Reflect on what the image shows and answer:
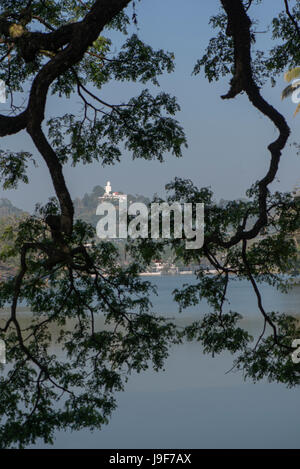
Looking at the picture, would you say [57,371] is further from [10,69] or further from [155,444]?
[155,444]

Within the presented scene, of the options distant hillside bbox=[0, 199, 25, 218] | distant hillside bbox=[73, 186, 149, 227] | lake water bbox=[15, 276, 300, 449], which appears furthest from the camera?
distant hillside bbox=[0, 199, 25, 218]

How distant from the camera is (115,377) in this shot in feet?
14.5

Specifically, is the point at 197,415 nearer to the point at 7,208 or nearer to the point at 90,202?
the point at 90,202

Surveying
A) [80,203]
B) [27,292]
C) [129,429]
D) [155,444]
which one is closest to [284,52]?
[27,292]

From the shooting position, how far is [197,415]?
8.95 meters

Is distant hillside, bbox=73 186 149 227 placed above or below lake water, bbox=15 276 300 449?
above

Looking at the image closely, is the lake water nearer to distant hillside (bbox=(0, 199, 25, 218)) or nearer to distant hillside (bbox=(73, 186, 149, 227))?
distant hillside (bbox=(73, 186, 149, 227))

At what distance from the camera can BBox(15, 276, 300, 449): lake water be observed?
7.99 metres

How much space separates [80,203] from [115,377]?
73.8 metres

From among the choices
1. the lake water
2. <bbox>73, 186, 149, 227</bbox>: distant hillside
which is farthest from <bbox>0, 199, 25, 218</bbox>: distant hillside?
the lake water

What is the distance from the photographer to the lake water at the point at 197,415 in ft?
26.2

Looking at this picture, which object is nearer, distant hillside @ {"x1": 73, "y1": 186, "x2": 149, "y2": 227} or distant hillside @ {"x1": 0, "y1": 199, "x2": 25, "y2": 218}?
distant hillside @ {"x1": 73, "y1": 186, "x2": 149, "y2": 227}

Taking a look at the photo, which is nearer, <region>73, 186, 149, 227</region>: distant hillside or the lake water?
the lake water

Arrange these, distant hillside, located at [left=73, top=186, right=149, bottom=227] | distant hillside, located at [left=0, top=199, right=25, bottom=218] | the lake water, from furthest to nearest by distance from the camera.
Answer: distant hillside, located at [left=0, top=199, right=25, bottom=218] < distant hillside, located at [left=73, top=186, right=149, bottom=227] < the lake water
